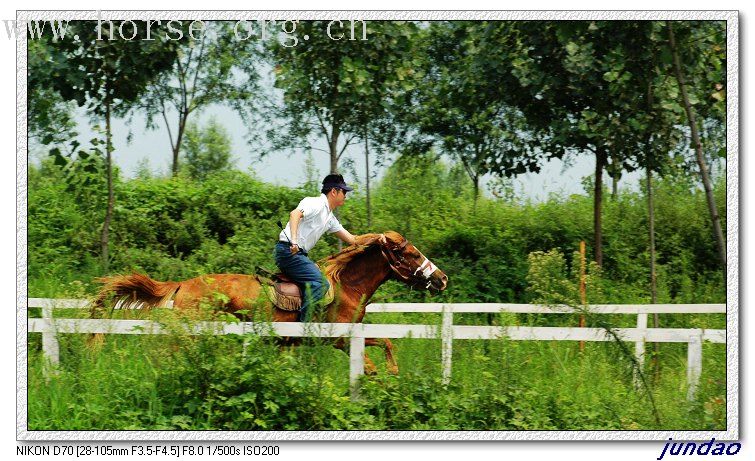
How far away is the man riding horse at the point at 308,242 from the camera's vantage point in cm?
823

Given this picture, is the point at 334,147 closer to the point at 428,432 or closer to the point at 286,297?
the point at 286,297

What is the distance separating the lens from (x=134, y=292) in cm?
863

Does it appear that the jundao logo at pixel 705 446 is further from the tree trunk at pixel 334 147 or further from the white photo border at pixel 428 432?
the tree trunk at pixel 334 147

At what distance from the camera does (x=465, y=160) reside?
44.6ft

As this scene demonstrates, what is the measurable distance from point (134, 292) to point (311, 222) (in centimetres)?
179

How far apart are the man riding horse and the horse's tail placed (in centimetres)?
108

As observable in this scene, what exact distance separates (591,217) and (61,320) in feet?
29.4

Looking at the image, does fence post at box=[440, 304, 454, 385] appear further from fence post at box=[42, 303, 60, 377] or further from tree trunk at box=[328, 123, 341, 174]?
tree trunk at box=[328, 123, 341, 174]

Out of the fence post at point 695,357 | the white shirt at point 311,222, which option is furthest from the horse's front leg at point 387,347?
the fence post at point 695,357

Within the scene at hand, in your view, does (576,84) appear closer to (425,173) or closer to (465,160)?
(465,160)

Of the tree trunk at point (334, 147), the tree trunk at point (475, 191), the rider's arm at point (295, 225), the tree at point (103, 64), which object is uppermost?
the tree at point (103, 64)

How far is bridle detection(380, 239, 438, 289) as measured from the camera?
28.2ft

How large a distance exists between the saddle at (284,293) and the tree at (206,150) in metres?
7.69

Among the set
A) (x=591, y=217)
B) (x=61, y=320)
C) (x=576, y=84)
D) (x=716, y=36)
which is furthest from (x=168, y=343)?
(x=591, y=217)
